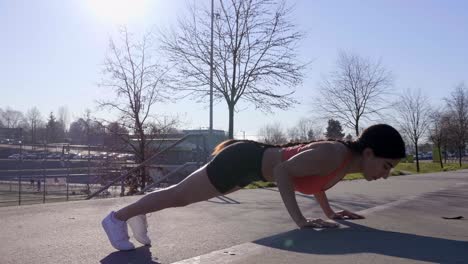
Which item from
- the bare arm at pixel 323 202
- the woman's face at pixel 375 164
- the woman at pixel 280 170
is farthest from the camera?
the bare arm at pixel 323 202

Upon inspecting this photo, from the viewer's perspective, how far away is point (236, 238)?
4.94 meters

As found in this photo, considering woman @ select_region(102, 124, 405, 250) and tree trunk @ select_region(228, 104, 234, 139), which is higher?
tree trunk @ select_region(228, 104, 234, 139)

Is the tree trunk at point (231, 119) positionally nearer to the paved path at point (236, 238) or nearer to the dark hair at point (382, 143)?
the paved path at point (236, 238)

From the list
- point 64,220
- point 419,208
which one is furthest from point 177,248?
point 419,208

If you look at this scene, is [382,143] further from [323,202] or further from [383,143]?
[323,202]

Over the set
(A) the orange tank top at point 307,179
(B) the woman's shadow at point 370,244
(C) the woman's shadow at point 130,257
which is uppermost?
(A) the orange tank top at point 307,179

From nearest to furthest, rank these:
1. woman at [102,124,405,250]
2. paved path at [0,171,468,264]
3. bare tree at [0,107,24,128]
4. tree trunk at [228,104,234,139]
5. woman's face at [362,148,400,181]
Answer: paved path at [0,171,468,264] < woman at [102,124,405,250] < woman's face at [362,148,400,181] < tree trunk at [228,104,234,139] < bare tree at [0,107,24,128]

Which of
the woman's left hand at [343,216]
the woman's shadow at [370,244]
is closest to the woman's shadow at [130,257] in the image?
the woman's shadow at [370,244]

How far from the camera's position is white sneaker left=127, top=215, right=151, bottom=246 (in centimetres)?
431

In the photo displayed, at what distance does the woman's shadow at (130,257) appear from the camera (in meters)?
3.85

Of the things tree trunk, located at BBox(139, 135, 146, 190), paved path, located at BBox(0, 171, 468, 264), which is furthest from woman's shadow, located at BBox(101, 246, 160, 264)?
tree trunk, located at BBox(139, 135, 146, 190)

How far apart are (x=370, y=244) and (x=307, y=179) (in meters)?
0.82

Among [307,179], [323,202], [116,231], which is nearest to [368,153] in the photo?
[307,179]

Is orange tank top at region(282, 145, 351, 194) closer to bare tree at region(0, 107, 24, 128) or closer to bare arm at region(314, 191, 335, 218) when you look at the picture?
bare arm at region(314, 191, 335, 218)
